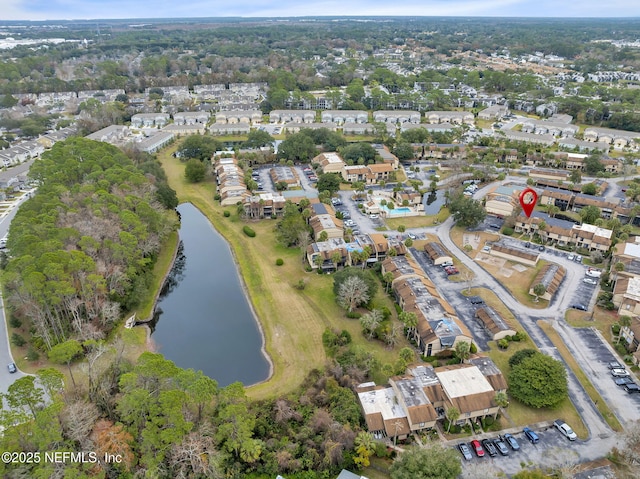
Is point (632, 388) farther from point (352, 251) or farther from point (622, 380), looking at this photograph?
point (352, 251)

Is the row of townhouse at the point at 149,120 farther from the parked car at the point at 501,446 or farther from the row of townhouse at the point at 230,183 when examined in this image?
the parked car at the point at 501,446

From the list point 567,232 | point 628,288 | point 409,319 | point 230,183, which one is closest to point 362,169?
point 230,183

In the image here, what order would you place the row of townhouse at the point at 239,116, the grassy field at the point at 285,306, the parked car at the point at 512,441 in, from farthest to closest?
1. the row of townhouse at the point at 239,116
2. the grassy field at the point at 285,306
3. the parked car at the point at 512,441

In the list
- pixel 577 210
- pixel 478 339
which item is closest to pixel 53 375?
pixel 478 339

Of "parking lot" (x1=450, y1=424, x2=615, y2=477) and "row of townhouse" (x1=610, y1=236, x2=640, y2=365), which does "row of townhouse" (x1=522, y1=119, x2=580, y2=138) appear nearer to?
"row of townhouse" (x1=610, y1=236, x2=640, y2=365)

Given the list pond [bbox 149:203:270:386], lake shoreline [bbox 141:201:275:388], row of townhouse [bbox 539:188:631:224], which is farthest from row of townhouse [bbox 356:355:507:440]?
row of townhouse [bbox 539:188:631:224]

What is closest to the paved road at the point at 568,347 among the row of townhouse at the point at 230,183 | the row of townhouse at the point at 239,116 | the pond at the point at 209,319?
the pond at the point at 209,319

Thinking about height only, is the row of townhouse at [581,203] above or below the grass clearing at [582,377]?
above

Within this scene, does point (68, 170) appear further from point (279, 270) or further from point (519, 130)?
point (519, 130)
